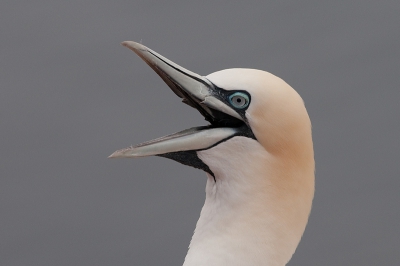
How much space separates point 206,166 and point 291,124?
48 cm

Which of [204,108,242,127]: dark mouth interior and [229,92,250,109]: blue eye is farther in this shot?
[204,108,242,127]: dark mouth interior

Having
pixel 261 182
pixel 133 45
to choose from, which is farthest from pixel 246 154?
pixel 133 45

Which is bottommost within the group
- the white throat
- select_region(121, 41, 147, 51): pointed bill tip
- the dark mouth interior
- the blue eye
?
the white throat

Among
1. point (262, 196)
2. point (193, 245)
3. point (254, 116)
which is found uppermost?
point (254, 116)

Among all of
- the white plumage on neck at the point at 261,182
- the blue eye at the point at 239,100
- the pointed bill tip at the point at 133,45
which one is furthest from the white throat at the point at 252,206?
the pointed bill tip at the point at 133,45

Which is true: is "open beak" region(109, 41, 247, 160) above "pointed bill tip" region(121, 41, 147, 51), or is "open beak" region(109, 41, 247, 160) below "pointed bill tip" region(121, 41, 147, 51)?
below

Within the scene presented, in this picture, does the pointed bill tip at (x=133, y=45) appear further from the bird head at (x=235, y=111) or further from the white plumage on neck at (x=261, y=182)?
the white plumage on neck at (x=261, y=182)

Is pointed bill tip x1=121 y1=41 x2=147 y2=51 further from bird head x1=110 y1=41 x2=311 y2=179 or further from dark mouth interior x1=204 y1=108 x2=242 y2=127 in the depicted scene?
dark mouth interior x1=204 y1=108 x2=242 y2=127

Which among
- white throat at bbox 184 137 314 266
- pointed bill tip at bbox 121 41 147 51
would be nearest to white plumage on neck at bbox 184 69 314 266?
white throat at bbox 184 137 314 266

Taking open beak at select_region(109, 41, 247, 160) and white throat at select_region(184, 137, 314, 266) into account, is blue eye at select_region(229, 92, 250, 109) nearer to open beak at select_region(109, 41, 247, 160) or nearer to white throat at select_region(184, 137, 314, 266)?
open beak at select_region(109, 41, 247, 160)

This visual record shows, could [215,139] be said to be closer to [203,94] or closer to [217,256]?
[203,94]

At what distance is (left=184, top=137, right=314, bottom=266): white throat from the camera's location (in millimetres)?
4219

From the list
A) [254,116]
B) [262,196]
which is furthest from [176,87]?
[262,196]

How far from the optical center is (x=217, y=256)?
4270 millimetres
